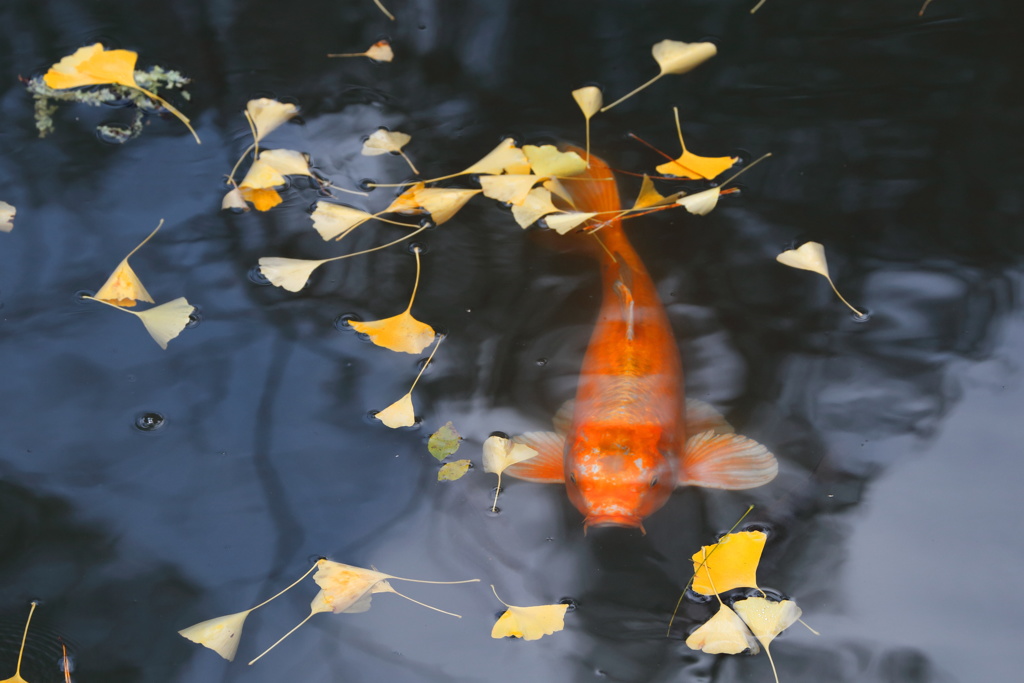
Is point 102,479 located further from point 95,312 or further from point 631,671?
point 631,671

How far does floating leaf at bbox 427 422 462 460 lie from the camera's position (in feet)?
5.58

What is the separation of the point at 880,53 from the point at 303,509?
202 cm

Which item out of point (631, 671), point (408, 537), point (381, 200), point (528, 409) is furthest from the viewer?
point (381, 200)

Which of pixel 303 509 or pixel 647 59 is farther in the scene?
pixel 647 59

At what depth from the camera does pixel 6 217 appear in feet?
6.52

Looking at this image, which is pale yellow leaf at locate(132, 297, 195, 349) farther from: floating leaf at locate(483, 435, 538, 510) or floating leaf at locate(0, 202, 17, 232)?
floating leaf at locate(483, 435, 538, 510)

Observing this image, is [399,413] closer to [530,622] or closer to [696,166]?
[530,622]

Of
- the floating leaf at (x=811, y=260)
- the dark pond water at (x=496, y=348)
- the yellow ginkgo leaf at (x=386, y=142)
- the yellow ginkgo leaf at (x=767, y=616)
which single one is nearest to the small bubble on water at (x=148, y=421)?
the dark pond water at (x=496, y=348)

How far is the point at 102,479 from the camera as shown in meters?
1.71

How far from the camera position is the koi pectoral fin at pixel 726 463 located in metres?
1.68

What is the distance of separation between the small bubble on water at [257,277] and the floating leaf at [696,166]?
108 cm

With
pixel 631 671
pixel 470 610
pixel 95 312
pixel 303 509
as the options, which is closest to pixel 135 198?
pixel 95 312

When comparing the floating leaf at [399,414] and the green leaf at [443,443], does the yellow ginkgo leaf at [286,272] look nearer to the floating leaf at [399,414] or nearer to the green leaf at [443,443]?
the floating leaf at [399,414]

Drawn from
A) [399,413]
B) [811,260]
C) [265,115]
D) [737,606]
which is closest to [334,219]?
[265,115]
